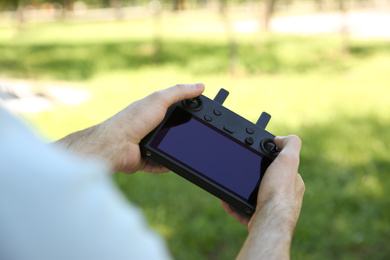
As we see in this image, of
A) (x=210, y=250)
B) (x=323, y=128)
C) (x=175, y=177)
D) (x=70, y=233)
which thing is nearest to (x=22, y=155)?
(x=70, y=233)

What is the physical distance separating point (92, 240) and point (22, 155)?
4.4 inches

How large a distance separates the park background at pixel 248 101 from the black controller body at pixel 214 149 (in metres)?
0.42

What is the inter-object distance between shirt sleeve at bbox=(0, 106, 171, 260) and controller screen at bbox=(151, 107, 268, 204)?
724 millimetres

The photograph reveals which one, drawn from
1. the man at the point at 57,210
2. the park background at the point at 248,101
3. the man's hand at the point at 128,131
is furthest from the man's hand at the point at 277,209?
the park background at the point at 248,101

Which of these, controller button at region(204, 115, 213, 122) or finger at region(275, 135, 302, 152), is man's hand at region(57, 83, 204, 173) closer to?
controller button at region(204, 115, 213, 122)

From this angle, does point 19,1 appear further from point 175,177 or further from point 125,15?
point 125,15

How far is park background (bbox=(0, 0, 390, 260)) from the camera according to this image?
9.89 feet

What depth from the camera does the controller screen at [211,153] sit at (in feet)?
4.06


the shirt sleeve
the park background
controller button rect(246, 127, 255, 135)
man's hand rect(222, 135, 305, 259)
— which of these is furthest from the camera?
the park background

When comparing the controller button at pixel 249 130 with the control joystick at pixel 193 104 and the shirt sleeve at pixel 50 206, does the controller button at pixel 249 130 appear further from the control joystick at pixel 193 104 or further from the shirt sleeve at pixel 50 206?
the shirt sleeve at pixel 50 206

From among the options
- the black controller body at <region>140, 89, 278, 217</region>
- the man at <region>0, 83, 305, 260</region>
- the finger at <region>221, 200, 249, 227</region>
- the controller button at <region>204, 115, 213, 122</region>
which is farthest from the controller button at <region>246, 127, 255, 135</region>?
the man at <region>0, 83, 305, 260</region>

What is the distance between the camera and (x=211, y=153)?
129cm

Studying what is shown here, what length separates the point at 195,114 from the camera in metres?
1.34

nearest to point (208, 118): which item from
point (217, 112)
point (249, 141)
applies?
point (217, 112)
